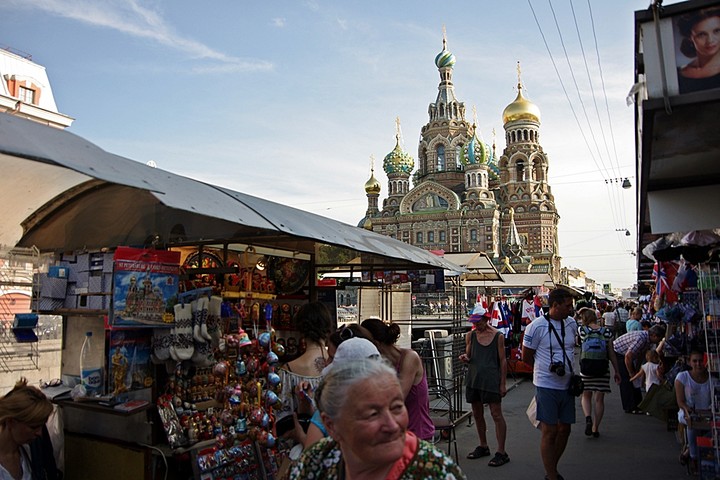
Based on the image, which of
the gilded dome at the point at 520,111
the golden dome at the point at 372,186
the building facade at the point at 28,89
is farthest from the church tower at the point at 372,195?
→ the building facade at the point at 28,89

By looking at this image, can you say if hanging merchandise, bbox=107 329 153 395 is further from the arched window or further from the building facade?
the arched window

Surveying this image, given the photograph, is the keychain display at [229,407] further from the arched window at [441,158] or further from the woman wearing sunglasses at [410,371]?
the arched window at [441,158]

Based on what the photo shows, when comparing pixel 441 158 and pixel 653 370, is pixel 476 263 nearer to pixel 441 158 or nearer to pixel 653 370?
pixel 653 370

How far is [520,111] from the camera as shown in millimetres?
63938

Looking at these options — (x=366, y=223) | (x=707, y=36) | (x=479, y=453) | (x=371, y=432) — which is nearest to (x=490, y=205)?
(x=366, y=223)

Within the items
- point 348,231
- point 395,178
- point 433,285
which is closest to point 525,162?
point 395,178

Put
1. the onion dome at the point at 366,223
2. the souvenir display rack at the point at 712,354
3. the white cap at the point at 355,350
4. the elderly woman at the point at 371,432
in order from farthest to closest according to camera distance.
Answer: the onion dome at the point at 366,223, the souvenir display rack at the point at 712,354, the white cap at the point at 355,350, the elderly woman at the point at 371,432

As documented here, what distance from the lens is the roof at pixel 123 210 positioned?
10.0 ft

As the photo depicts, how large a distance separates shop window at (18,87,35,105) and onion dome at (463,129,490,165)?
51.1m

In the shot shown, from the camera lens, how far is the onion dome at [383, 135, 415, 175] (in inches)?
2840

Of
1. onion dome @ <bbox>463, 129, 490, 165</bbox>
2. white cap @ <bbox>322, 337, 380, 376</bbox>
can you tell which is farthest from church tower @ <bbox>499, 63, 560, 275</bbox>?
white cap @ <bbox>322, 337, 380, 376</bbox>

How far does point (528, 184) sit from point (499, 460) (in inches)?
2457

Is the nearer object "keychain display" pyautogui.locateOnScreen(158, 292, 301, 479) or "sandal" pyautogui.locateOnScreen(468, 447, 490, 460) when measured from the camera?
"keychain display" pyautogui.locateOnScreen(158, 292, 301, 479)

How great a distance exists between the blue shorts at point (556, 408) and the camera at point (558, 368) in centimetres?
16
